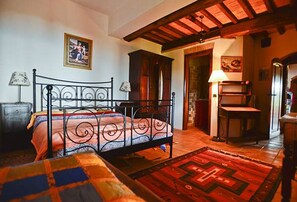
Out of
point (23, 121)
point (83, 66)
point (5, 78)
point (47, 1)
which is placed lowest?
point (23, 121)

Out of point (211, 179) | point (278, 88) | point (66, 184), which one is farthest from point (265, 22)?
point (66, 184)

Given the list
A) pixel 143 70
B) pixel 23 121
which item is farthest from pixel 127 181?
pixel 143 70

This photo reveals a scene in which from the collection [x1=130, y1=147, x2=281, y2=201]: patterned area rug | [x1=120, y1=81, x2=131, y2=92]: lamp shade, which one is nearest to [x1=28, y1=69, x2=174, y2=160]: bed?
[x1=130, y1=147, x2=281, y2=201]: patterned area rug

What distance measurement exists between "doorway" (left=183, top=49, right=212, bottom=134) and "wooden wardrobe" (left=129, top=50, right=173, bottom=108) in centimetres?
61

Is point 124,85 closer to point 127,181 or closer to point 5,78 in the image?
point 5,78

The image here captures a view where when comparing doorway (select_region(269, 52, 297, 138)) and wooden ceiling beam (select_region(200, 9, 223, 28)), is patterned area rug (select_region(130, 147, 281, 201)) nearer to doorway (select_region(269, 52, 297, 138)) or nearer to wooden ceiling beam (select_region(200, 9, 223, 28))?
doorway (select_region(269, 52, 297, 138))

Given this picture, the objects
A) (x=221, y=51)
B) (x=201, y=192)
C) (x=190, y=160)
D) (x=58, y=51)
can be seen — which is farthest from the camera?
(x=221, y=51)

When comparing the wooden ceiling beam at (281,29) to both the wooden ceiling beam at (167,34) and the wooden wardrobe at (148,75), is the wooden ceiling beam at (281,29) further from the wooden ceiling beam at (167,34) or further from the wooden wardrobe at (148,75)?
the wooden wardrobe at (148,75)

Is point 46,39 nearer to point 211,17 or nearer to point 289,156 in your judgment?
point 211,17

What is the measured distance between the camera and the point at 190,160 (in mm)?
2508

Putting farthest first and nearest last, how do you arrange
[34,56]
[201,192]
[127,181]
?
[34,56] < [201,192] < [127,181]

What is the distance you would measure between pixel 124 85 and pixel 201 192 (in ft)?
9.52

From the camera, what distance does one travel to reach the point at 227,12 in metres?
2.96

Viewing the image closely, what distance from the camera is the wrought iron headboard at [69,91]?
120 inches
